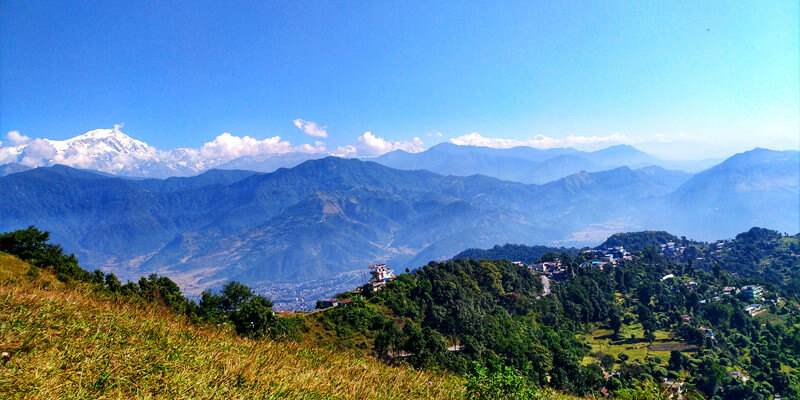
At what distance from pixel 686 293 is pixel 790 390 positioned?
2566 cm

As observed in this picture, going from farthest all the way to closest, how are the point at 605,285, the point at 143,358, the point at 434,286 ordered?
1. the point at 605,285
2. the point at 434,286
3. the point at 143,358

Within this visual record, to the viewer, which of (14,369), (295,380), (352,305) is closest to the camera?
(14,369)

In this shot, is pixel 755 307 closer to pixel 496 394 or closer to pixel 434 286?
pixel 434 286

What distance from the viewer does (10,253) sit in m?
20.6

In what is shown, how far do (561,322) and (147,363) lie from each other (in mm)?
48832

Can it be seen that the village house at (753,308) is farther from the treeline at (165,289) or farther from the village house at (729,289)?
the treeline at (165,289)

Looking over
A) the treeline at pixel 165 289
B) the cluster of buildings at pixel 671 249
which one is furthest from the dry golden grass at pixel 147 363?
the cluster of buildings at pixel 671 249

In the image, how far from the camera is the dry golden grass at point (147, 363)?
2855 mm

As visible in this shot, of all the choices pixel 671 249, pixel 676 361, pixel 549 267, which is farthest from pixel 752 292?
pixel 671 249

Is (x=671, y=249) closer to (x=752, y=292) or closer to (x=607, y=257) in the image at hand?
(x=607, y=257)

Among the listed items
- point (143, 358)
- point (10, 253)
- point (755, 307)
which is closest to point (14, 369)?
point (143, 358)

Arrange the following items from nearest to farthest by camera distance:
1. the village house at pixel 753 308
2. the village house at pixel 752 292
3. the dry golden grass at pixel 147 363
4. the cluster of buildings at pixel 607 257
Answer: the dry golden grass at pixel 147 363, the village house at pixel 753 308, the village house at pixel 752 292, the cluster of buildings at pixel 607 257

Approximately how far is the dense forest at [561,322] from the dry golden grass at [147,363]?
2.12m

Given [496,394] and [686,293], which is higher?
[496,394]
